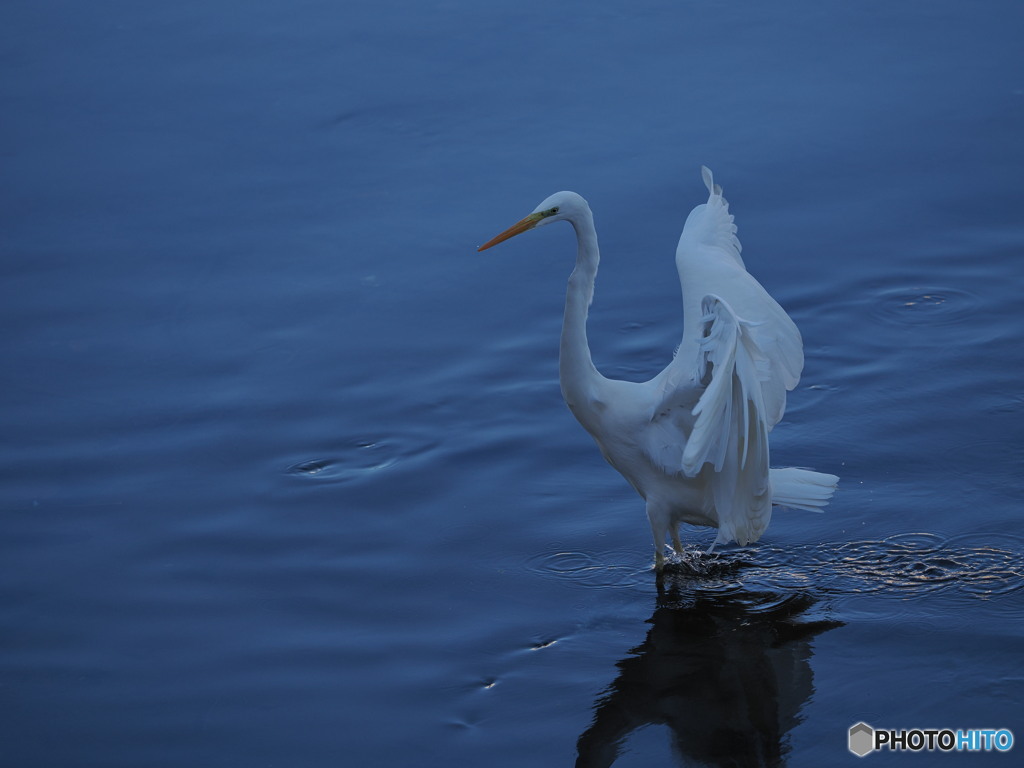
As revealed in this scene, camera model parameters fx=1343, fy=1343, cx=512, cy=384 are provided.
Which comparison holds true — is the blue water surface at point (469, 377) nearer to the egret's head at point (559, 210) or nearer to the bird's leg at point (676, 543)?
the bird's leg at point (676, 543)

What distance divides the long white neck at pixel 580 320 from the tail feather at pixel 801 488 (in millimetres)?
883

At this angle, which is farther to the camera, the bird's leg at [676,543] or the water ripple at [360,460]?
the water ripple at [360,460]

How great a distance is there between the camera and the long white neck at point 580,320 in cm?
572

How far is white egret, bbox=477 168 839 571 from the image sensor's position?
5316 millimetres

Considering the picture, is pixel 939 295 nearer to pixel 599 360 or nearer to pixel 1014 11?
pixel 599 360

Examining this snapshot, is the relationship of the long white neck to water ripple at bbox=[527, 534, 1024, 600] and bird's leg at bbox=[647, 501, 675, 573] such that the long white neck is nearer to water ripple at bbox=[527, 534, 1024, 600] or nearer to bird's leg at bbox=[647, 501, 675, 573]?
bird's leg at bbox=[647, 501, 675, 573]

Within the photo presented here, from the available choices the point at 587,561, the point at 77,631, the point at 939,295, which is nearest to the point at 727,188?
the point at 939,295

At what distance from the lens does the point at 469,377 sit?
24.3 feet

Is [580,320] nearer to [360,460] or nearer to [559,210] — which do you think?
[559,210]

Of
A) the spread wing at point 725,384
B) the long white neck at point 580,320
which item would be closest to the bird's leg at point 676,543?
the spread wing at point 725,384

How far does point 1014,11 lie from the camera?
1137 cm

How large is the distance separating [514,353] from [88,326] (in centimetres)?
262

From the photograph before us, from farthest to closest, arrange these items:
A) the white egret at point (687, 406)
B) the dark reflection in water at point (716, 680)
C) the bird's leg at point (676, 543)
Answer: the bird's leg at point (676, 543) < the white egret at point (687, 406) < the dark reflection in water at point (716, 680)

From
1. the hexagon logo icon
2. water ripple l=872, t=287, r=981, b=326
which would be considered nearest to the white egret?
the hexagon logo icon
